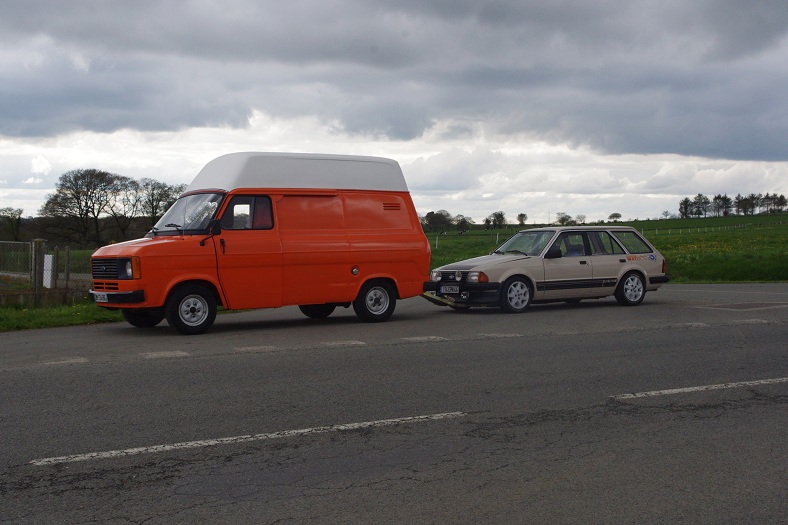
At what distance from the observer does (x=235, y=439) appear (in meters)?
6.15

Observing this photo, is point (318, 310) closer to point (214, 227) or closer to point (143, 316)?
point (143, 316)

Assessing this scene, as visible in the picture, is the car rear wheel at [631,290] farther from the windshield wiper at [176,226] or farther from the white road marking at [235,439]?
the white road marking at [235,439]

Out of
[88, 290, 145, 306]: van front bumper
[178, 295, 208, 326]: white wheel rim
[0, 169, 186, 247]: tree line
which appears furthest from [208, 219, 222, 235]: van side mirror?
[0, 169, 186, 247]: tree line

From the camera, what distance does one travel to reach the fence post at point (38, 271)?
1727cm

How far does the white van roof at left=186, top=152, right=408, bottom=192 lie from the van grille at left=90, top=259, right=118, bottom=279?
1.94m

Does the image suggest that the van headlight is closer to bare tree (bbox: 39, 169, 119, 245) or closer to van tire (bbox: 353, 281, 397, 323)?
van tire (bbox: 353, 281, 397, 323)

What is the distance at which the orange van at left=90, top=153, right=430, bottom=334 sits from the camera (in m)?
12.6

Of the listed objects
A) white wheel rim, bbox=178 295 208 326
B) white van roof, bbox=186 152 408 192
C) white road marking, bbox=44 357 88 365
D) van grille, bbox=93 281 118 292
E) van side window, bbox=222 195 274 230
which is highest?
white van roof, bbox=186 152 408 192

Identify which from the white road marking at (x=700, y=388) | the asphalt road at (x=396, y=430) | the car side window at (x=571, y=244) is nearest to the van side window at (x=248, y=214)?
the asphalt road at (x=396, y=430)

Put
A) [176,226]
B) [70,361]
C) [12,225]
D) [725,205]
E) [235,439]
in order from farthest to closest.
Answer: [725,205] → [12,225] → [176,226] → [70,361] → [235,439]

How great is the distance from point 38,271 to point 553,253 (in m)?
10.6

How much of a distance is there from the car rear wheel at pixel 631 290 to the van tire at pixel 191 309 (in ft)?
27.5

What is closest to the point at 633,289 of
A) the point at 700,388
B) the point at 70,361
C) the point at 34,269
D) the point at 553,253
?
the point at 553,253

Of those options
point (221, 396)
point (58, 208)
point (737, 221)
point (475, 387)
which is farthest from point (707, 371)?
point (737, 221)
